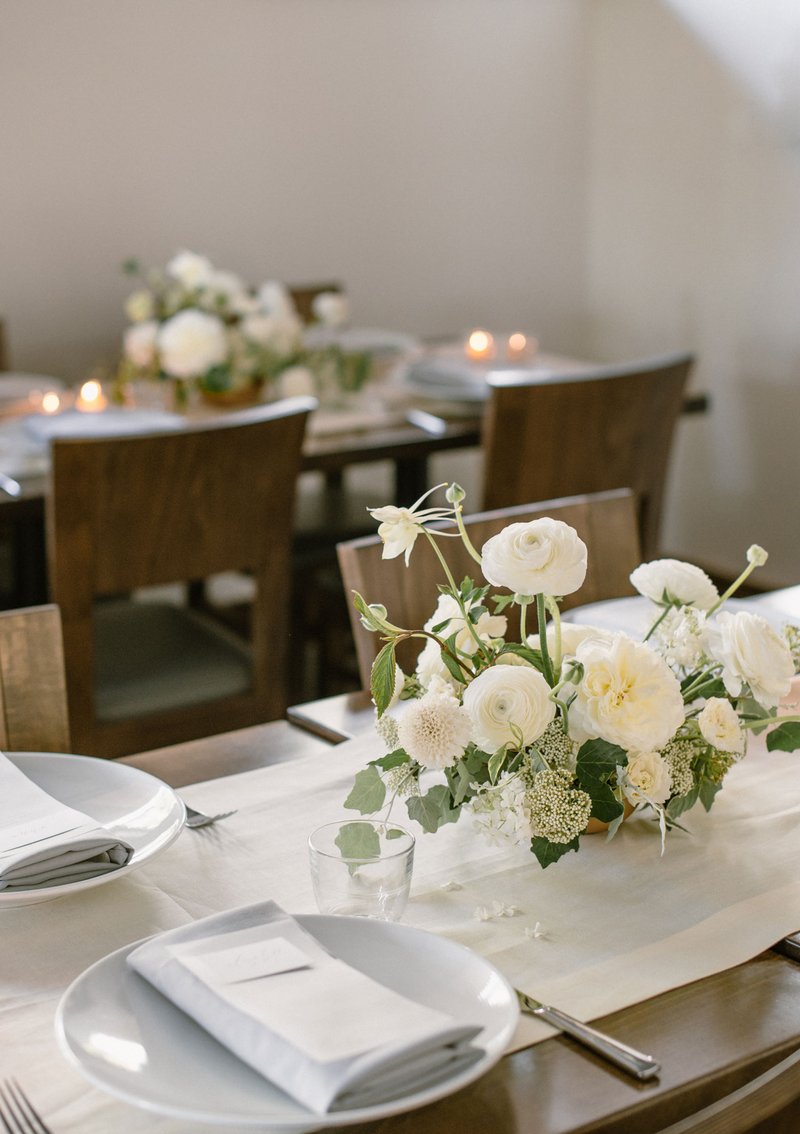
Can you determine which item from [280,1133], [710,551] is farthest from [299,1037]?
[710,551]

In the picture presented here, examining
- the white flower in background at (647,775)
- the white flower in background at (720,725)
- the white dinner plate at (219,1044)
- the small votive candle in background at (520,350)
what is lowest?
the white dinner plate at (219,1044)

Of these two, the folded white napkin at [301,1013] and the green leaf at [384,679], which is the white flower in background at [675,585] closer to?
the green leaf at [384,679]

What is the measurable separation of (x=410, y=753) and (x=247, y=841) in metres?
0.19

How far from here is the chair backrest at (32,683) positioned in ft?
4.11

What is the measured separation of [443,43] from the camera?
374cm

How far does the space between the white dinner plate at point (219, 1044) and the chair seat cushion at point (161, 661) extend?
1.28 metres

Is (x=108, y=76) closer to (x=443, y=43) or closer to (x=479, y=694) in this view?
(x=443, y=43)

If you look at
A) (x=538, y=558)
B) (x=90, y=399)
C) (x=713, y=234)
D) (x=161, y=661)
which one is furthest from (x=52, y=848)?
(x=713, y=234)

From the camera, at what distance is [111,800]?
3.59 feet

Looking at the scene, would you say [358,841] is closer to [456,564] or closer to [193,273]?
[456,564]

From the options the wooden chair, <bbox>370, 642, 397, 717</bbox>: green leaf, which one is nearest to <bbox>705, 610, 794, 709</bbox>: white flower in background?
<bbox>370, 642, 397, 717</bbox>: green leaf

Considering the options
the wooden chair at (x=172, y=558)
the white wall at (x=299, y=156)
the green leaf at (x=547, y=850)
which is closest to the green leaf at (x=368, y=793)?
the green leaf at (x=547, y=850)

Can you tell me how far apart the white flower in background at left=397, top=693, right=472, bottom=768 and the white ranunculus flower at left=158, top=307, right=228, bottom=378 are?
174cm

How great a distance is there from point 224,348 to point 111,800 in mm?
1630
